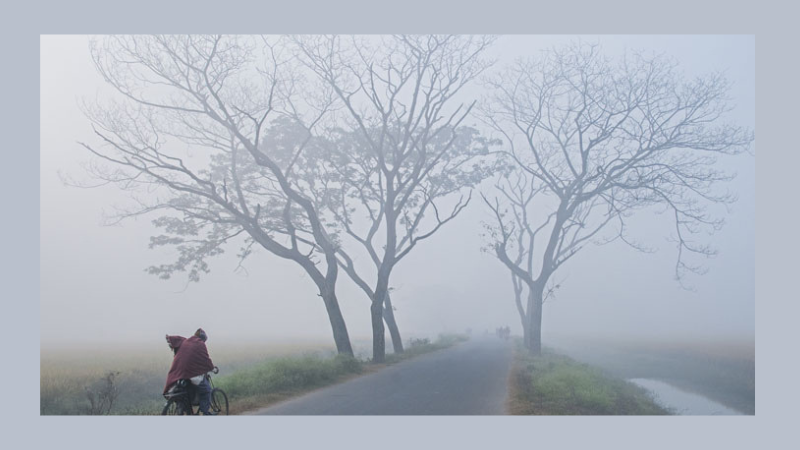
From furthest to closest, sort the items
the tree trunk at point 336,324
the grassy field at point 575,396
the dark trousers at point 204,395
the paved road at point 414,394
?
1. the tree trunk at point 336,324
2. the grassy field at point 575,396
3. the paved road at point 414,394
4. the dark trousers at point 204,395

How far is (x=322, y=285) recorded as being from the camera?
18.4 m

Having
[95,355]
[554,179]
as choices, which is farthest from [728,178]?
[95,355]

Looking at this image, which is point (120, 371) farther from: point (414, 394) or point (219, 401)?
point (414, 394)

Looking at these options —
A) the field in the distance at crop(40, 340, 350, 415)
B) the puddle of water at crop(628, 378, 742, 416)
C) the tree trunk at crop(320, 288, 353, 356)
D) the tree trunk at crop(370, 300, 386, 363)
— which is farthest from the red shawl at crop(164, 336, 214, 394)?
the puddle of water at crop(628, 378, 742, 416)

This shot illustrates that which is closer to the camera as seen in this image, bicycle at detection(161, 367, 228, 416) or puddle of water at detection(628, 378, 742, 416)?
bicycle at detection(161, 367, 228, 416)

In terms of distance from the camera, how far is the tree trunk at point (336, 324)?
18.5m

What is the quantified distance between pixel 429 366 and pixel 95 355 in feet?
28.9

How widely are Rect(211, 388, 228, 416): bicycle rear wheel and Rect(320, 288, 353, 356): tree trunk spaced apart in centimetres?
711

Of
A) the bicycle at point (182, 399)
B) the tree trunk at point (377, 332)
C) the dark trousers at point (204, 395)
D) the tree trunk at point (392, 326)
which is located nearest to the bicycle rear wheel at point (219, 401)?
the bicycle at point (182, 399)

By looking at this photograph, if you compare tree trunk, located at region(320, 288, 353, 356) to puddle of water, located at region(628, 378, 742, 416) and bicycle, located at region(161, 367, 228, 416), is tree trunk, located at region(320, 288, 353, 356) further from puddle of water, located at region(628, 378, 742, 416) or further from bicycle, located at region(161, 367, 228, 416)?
puddle of water, located at region(628, 378, 742, 416)

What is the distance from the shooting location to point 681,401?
15.5 metres

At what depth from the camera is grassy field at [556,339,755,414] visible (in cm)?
1526

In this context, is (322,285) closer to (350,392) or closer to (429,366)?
(429,366)

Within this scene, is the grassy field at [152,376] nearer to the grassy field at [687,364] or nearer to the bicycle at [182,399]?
the bicycle at [182,399]
